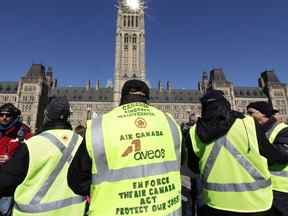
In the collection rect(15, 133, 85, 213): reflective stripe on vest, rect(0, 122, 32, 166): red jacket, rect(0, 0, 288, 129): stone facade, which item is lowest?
rect(15, 133, 85, 213): reflective stripe on vest

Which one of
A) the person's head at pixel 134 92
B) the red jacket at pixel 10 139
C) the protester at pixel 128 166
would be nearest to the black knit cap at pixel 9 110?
the red jacket at pixel 10 139

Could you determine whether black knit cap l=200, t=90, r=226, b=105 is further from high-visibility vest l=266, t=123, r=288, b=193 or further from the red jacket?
the red jacket

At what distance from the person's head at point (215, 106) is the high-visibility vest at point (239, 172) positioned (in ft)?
0.59

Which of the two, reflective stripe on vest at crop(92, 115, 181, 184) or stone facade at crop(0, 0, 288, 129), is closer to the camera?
reflective stripe on vest at crop(92, 115, 181, 184)

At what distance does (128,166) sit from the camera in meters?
2.00

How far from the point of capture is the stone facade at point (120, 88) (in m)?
70.8

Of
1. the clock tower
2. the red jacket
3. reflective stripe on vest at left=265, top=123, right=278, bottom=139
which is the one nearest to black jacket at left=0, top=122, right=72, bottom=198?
the red jacket

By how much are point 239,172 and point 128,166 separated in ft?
4.29

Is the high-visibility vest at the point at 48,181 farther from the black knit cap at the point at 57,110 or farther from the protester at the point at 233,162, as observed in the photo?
the protester at the point at 233,162

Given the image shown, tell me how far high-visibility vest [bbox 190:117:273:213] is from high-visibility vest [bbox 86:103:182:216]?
0.74 m

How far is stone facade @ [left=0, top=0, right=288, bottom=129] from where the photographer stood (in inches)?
2788

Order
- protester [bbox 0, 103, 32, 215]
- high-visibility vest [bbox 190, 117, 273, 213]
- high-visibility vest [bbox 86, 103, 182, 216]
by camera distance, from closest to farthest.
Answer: high-visibility vest [bbox 86, 103, 182, 216] < high-visibility vest [bbox 190, 117, 273, 213] < protester [bbox 0, 103, 32, 215]

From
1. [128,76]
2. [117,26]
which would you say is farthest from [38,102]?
[117,26]

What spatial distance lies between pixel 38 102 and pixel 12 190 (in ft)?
244
